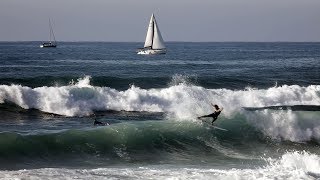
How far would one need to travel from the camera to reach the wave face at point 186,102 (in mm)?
25484

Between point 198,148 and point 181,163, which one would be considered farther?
point 198,148

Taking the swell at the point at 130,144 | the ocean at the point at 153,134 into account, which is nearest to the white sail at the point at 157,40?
the ocean at the point at 153,134

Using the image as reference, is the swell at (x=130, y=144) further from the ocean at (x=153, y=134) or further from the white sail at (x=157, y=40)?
the white sail at (x=157, y=40)

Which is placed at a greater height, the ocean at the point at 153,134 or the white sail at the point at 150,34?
the white sail at the point at 150,34

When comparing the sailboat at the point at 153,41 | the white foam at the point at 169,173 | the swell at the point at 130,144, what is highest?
the sailboat at the point at 153,41

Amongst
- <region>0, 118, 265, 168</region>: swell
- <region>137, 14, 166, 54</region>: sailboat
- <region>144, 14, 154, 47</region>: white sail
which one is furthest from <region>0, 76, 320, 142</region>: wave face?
<region>137, 14, 166, 54</region>: sailboat

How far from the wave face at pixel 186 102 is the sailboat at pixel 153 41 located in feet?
158

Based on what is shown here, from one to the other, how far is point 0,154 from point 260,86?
27.3 meters

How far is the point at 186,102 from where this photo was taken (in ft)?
101

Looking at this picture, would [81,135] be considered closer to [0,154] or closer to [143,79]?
[0,154]

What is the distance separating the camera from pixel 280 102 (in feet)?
116

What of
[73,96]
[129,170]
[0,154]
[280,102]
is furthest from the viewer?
[280,102]

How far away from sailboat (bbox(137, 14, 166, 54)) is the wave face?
48096mm

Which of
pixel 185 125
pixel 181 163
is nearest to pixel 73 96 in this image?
pixel 185 125
